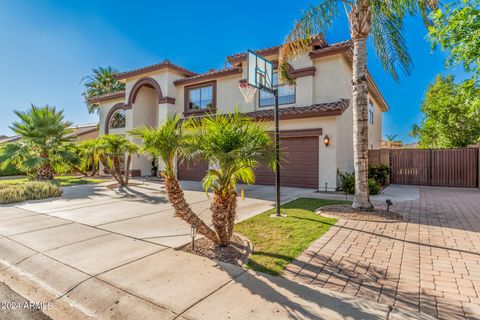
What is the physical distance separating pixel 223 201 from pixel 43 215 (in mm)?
6405

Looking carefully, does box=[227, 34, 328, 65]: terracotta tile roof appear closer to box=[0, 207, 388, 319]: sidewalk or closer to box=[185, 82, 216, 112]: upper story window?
box=[185, 82, 216, 112]: upper story window

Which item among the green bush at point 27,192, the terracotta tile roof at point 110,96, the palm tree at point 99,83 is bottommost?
the green bush at point 27,192

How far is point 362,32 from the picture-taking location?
25.3 ft

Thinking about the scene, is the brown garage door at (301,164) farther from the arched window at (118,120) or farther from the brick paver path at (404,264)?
the arched window at (118,120)

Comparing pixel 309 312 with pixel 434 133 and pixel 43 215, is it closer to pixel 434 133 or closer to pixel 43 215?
pixel 43 215

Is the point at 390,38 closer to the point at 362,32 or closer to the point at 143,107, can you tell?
the point at 362,32

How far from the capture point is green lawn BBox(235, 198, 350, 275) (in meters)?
4.34

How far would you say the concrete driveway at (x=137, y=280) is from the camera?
3.06m

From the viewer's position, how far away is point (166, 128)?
462cm

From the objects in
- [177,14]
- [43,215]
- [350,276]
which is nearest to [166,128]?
[350,276]

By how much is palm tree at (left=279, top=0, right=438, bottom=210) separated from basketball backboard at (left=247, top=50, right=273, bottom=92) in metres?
1.34

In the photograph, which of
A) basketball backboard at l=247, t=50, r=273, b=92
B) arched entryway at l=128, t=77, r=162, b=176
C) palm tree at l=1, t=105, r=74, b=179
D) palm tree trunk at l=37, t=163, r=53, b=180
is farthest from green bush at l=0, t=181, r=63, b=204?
basketball backboard at l=247, t=50, r=273, b=92

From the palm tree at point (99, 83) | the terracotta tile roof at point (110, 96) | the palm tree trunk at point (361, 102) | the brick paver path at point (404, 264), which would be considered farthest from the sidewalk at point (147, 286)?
the palm tree at point (99, 83)

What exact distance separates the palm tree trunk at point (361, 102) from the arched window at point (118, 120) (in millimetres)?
18933
